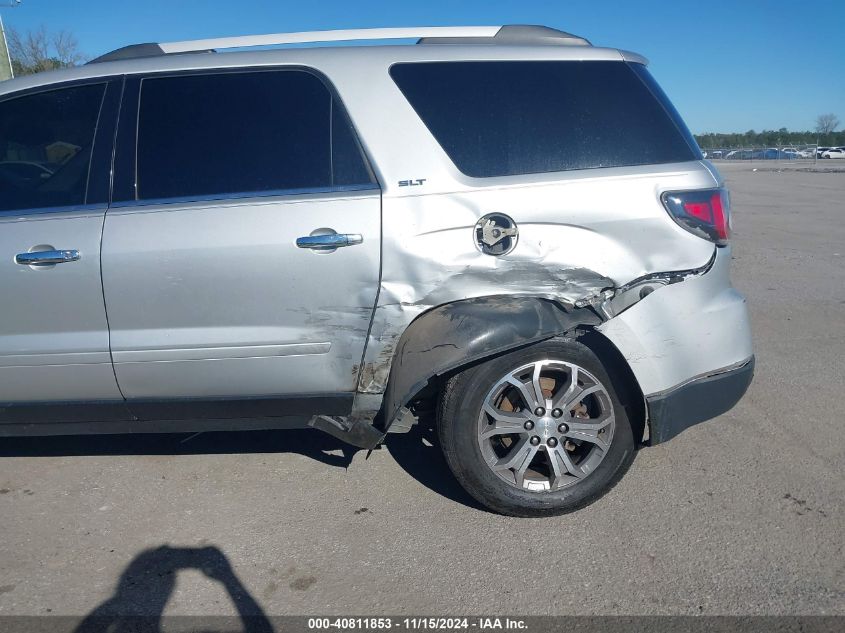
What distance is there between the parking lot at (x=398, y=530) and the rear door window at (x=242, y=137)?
5.05ft

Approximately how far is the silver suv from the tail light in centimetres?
1

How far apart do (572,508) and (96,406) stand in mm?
2284

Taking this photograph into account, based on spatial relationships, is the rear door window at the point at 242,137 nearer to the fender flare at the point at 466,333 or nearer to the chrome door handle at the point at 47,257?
the chrome door handle at the point at 47,257

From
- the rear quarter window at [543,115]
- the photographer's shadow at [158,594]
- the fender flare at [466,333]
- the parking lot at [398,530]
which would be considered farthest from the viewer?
the rear quarter window at [543,115]

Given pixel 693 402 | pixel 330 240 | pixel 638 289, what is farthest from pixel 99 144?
pixel 693 402

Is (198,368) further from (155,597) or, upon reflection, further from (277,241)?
(155,597)

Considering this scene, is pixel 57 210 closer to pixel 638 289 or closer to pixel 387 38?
pixel 387 38

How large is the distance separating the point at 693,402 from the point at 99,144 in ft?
9.89

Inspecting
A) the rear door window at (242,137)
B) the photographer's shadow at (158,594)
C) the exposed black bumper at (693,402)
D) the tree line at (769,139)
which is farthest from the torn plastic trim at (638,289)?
the tree line at (769,139)

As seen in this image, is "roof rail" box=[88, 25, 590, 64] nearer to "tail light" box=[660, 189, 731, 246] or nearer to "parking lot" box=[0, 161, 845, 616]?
"tail light" box=[660, 189, 731, 246]

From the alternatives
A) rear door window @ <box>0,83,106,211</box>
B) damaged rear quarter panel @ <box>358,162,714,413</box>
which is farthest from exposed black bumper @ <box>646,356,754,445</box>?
rear door window @ <box>0,83,106,211</box>

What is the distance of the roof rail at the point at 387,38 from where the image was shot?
11.1ft

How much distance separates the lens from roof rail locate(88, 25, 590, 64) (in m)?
3.40

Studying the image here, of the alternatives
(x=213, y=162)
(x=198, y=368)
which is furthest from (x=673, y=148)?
(x=198, y=368)
